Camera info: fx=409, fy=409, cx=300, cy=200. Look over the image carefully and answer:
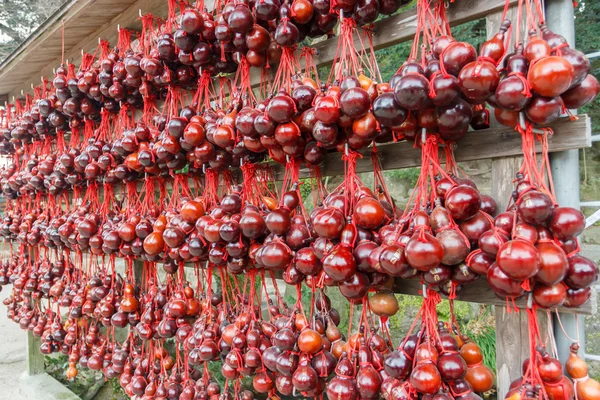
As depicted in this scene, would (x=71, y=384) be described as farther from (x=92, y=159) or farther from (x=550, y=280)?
(x=550, y=280)

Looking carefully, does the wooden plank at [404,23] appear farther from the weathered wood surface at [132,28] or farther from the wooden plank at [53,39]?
the wooden plank at [53,39]

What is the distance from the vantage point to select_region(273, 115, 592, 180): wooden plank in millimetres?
836

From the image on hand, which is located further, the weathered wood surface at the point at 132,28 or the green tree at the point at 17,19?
the green tree at the point at 17,19

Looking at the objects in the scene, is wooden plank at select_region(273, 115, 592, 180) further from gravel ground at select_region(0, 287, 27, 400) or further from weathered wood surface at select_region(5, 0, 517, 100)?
gravel ground at select_region(0, 287, 27, 400)

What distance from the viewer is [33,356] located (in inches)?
126

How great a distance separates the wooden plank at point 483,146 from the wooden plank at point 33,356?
3.04 metres

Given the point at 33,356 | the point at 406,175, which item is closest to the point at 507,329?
the point at 406,175

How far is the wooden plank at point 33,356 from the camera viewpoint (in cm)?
319

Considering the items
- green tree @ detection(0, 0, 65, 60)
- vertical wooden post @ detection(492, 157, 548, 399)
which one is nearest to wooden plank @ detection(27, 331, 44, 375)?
vertical wooden post @ detection(492, 157, 548, 399)

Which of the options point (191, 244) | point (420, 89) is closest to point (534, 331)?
point (420, 89)

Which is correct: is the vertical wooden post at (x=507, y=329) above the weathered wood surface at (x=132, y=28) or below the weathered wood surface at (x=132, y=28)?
below

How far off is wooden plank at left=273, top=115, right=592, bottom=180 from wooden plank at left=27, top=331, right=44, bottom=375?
304cm

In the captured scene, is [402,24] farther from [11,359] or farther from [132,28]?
[11,359]

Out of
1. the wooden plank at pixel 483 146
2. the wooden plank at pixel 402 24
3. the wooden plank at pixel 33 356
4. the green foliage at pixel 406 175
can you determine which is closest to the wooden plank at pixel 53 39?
the wooden plank at pixel 402 24
